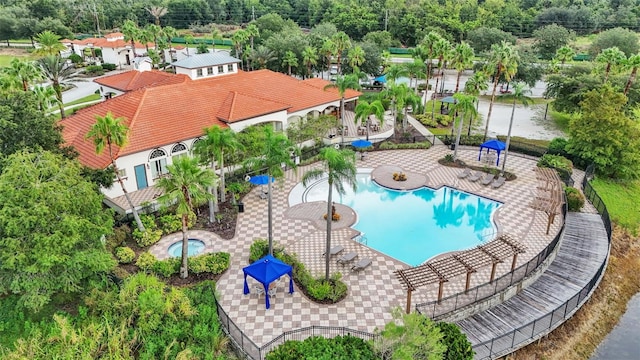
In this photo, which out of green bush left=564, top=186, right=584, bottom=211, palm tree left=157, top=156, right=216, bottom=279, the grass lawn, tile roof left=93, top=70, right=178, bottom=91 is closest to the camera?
palm tree left=157, top=156, right=216, bottom=279

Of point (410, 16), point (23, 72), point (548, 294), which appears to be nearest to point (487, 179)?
point (548, 294)

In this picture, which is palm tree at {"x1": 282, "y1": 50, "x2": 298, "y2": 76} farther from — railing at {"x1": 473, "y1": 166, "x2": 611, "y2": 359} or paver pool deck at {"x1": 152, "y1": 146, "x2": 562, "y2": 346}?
railing at {"x1": 473, "y1": 166, "x2": 611, "y2": 359}

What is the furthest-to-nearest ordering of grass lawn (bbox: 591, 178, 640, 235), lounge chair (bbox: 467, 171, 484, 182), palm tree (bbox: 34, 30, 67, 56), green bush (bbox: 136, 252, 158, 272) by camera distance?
1. palm tree (bbox: 34, 30, 67, 56)
2. lounge chair (bbox: 467, 171, 484, 182)
3. grass lawn (bbox: 591, 178, 640, 235)
4. green bush (bbox: 136, 252, 158, 272)

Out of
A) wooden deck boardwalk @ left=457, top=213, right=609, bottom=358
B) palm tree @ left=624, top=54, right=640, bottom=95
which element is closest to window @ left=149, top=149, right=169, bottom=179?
wooden deck boardwalk @ left=457, top=213, right=609, bottom=358

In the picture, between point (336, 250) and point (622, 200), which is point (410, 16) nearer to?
point (622, 200)

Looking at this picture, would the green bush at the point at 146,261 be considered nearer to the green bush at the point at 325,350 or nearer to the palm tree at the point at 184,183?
the palm tree at the point at 184,183

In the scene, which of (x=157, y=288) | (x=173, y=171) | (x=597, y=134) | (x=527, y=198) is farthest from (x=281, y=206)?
(x=597, y=134)

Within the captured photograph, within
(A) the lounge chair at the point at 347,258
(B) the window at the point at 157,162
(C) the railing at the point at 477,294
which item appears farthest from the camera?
(B) the window at the point at 157,162

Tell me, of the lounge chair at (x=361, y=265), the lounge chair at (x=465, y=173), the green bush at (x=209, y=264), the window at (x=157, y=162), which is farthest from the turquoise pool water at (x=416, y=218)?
the window at (x=157, y=162)
